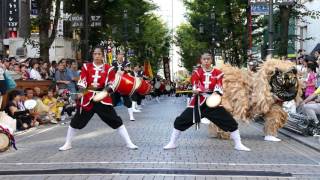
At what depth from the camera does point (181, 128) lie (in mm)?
12070

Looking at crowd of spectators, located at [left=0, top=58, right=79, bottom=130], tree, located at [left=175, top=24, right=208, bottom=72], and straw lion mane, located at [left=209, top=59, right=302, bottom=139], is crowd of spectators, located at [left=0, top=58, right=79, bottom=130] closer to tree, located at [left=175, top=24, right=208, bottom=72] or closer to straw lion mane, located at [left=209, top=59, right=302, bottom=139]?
straw lion mane, located at [left=209, top=59, right=302, bottom=139]

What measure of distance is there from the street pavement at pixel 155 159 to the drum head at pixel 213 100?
84cm

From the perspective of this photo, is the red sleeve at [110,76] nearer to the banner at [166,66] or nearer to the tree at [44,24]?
the tree at [44,24]

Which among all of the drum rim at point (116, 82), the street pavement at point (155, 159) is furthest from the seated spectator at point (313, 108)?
the drum rim at point (116, 82)

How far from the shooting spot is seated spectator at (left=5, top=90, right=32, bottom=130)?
53.2 feet

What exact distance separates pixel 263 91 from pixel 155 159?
11.9 ft

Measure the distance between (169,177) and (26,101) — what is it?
9079mm

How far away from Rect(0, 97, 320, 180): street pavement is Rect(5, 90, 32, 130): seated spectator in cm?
109

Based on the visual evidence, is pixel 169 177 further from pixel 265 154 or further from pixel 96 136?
pixel 96 136

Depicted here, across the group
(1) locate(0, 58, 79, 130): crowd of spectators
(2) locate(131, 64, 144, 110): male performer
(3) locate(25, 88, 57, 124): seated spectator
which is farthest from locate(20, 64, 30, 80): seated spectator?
(2) locate(131, 64, 144, 110): male performer

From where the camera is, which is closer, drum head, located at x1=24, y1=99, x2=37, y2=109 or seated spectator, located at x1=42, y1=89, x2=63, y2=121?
drum head, located at x1=24, y1=99, x2=37, y2=109

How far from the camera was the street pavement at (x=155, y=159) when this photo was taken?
9.27 metres

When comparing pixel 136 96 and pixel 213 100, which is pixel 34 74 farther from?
pixel 213 100

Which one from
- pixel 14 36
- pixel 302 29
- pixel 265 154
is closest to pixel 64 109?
pixel 265 154
